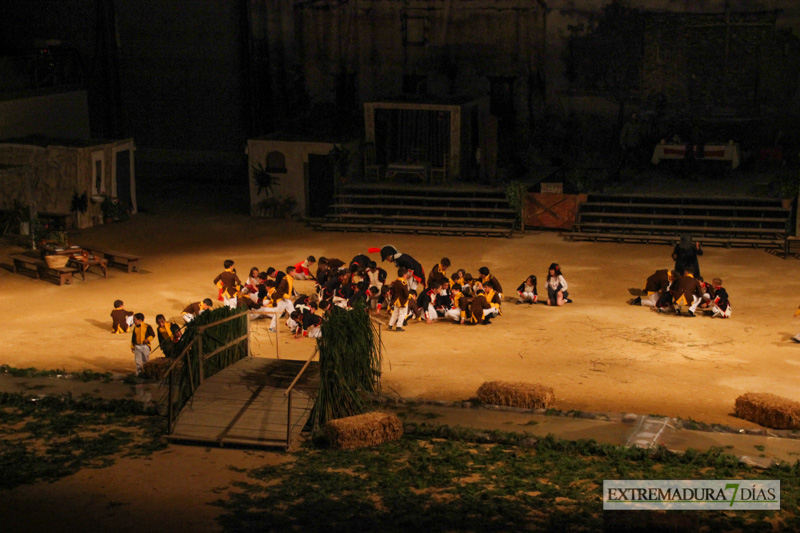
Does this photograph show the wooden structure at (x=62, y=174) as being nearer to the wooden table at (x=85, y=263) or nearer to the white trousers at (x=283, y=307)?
the wooden table at (x=85, y=263)

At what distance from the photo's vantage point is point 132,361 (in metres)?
16.8

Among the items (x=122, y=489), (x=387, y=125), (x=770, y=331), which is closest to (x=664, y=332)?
(x=770, y=331)

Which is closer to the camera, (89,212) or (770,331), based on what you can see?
(770,331)

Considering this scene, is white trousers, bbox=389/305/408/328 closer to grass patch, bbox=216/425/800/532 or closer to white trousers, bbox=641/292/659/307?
white trousers, bbox=641/292/659/307

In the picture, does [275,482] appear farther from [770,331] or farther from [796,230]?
[796,230]

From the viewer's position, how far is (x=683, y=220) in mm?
25656

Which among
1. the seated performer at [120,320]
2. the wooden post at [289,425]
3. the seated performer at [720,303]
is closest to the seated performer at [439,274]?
the seated performer at [720,303]

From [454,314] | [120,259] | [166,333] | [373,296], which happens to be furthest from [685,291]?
[120,259]

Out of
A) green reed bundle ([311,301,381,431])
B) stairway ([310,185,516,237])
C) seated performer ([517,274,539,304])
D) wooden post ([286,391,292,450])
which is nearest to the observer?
wooden post ([286,391,292,450])

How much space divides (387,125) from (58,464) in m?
19.1

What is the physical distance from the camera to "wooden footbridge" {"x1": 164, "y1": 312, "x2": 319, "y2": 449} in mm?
12500

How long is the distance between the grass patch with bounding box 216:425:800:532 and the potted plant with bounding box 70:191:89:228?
1736cm

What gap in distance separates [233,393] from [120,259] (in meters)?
11.0

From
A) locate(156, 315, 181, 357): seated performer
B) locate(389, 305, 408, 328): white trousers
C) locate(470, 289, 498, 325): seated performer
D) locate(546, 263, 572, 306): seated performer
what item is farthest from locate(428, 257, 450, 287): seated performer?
locate(156, 315, 181, 357): seated performer
